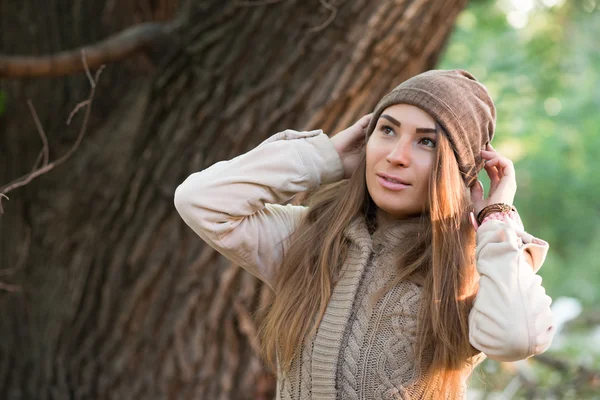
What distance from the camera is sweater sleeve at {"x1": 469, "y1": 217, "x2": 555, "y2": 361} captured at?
1938 millimetres

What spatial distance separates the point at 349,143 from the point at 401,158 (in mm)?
303

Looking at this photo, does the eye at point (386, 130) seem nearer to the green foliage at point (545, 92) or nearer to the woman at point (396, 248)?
the woman at point (396, 248)

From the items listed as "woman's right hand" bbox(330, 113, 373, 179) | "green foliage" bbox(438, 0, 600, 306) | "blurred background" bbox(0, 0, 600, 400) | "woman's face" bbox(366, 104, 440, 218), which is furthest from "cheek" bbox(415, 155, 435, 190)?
"green foliage" bbox(438, 0, 600, 306)

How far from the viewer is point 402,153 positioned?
6.99 feet

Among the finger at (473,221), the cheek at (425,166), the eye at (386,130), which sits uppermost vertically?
the eye at (386,130)

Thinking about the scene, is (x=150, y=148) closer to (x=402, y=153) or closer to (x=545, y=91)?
(x=402, y=153)

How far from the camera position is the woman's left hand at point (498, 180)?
2191mm

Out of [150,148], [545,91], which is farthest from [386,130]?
[545,91]

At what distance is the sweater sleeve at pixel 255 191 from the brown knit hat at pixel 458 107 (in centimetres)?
26

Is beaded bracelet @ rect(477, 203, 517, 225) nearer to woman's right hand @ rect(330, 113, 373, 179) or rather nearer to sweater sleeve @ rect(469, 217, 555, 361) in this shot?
sweater sleeve @ rect(469, 217, 555, 361)

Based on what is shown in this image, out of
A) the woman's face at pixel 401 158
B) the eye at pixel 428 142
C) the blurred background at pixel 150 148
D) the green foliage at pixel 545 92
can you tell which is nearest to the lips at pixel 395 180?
the woman's face at pixel 401 158

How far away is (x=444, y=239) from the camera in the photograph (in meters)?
2.16

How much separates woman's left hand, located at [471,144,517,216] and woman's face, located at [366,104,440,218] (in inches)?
7.0

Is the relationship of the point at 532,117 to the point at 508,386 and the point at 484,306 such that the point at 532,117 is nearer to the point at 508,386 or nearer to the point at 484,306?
the point at 508,386
